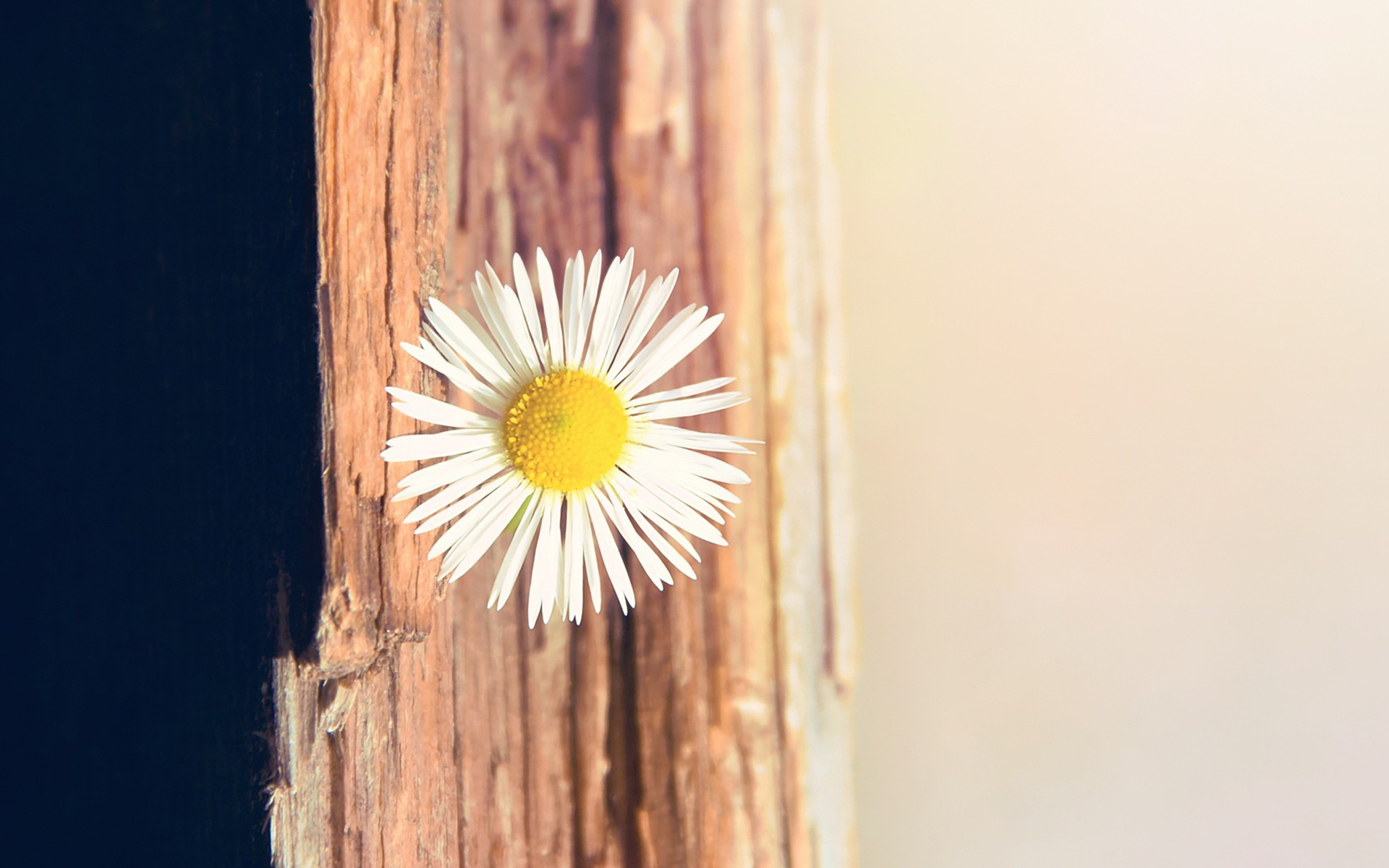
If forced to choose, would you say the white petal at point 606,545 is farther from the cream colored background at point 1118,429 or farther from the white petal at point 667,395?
the cream colored background at point 1118,429

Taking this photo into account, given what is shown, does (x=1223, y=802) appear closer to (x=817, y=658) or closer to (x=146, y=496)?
(x=817, y=658)

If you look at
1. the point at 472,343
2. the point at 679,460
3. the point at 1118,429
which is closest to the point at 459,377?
the point at 472,343

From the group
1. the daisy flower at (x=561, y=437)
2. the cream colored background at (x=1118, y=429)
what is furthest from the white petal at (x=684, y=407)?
the cream colored background at (x=1118, y=429)

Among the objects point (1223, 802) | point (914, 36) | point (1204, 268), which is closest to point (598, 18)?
point (914, 36)

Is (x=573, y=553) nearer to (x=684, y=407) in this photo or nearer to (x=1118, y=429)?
(x=684, y=407)

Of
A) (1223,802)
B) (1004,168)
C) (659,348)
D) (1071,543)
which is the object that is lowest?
(1223,802)

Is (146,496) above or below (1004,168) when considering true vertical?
below
